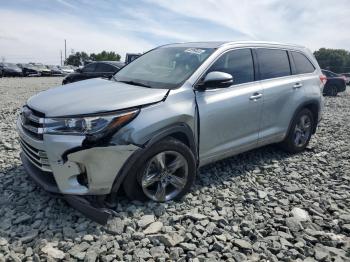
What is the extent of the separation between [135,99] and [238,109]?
143 cm

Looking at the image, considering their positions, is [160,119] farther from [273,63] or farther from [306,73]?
[306,73]

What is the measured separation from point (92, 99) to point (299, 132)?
365cm

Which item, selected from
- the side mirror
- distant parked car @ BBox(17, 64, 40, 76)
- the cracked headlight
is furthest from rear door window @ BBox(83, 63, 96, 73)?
distant parked car @ BBox(17, 64, 40, 76)

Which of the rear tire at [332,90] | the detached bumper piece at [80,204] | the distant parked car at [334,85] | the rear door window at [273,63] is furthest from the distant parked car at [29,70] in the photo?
the detached bumper piece at [80,204]

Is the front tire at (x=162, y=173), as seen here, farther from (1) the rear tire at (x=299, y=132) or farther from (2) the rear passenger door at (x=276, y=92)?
(1) the rear tire at (x=299, y=132)

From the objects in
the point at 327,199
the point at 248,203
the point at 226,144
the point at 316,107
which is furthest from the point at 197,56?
the point at 316,107

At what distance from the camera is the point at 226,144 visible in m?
3.99

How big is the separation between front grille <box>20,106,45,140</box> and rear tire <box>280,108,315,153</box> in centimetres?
369

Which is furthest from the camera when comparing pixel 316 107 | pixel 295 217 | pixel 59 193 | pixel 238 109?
pixel 316 107

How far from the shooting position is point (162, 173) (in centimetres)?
342

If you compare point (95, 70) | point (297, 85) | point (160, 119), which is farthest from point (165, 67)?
point (95, 70)

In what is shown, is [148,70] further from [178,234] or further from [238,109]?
[178,234]

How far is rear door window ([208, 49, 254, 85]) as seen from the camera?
3955 mm

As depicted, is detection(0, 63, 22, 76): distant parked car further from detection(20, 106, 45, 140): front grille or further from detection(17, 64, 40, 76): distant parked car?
detection(20, 106, 45, 140): front grille
